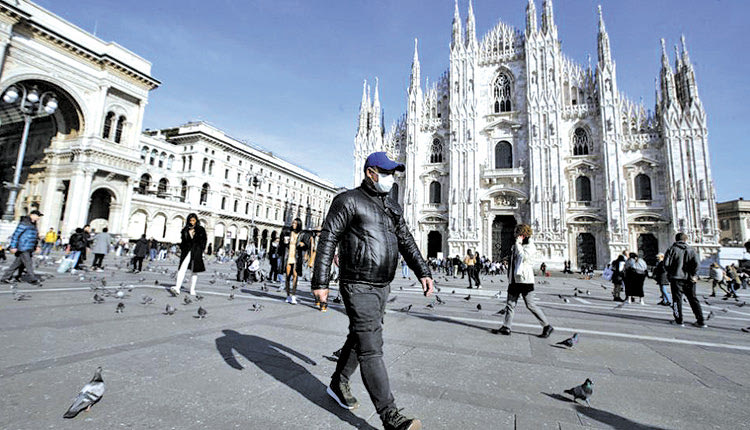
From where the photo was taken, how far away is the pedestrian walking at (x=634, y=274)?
8.62 meters

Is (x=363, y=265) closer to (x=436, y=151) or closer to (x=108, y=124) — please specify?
(x=436, y=151)

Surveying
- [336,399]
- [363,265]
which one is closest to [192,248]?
[336,399]

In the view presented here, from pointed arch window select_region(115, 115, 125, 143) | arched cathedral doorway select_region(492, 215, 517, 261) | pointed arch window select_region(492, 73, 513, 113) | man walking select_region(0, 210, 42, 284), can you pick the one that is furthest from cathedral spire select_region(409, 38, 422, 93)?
man walking select_region(0, 210, 42, 284)

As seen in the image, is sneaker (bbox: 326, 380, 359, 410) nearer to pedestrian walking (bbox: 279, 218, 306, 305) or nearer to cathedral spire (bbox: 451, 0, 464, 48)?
pedestrian walking (bbox: 279, 218, 306, 305)

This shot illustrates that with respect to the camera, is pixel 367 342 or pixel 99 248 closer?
pixel 367 342

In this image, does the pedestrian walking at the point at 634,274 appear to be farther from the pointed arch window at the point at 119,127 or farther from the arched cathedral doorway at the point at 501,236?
the pointed arch window at the point at 119,127

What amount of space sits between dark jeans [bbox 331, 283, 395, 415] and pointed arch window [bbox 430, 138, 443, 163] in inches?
1192

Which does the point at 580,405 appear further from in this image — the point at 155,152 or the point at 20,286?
the point at 155,152

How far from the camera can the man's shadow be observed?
6.99ft

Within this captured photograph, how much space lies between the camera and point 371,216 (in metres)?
2.27

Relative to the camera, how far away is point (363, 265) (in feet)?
7.04

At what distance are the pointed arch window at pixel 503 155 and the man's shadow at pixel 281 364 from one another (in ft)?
94.9

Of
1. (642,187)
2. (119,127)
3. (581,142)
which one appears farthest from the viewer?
(581,142)

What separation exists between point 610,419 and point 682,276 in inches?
→ 214
